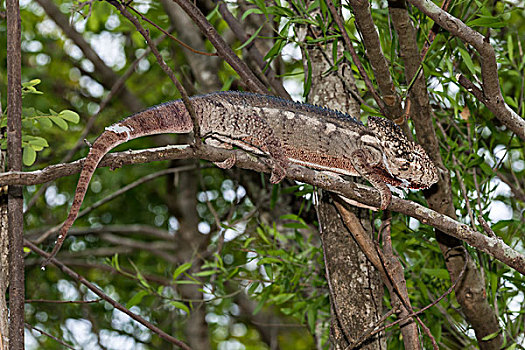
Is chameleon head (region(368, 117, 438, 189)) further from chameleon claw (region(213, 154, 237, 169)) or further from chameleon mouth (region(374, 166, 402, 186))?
chameleon claw (region(213, 154, 237, 169))

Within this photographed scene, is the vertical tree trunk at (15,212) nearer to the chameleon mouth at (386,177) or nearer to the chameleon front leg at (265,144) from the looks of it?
the chameleon front leg at (265,144)

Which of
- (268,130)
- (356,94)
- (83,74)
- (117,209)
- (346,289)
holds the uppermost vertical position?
(83,74)

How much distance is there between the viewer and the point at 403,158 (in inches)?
82.2

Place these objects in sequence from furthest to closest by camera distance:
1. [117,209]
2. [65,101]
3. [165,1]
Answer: [117,209], [65,101], [165,1]

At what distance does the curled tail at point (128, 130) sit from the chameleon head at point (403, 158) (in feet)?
2.19

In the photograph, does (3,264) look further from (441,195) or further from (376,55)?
(441,195)

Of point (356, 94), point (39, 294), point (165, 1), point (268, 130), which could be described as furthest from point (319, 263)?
point (39, 294)

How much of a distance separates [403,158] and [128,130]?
3.02 feet

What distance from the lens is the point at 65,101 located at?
501 cm

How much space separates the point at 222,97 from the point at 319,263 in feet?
4.56

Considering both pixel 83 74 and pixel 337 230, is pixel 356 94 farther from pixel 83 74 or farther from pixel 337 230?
pixel 83 74

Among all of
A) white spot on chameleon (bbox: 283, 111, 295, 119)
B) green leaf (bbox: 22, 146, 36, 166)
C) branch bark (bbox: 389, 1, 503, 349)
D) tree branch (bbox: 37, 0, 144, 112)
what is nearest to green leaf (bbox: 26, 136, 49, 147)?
green leaf (bbox: 22, 146, 36, 166)

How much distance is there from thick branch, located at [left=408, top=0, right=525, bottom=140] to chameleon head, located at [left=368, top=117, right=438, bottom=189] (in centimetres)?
29

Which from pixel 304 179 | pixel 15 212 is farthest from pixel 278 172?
pixel 15 212
